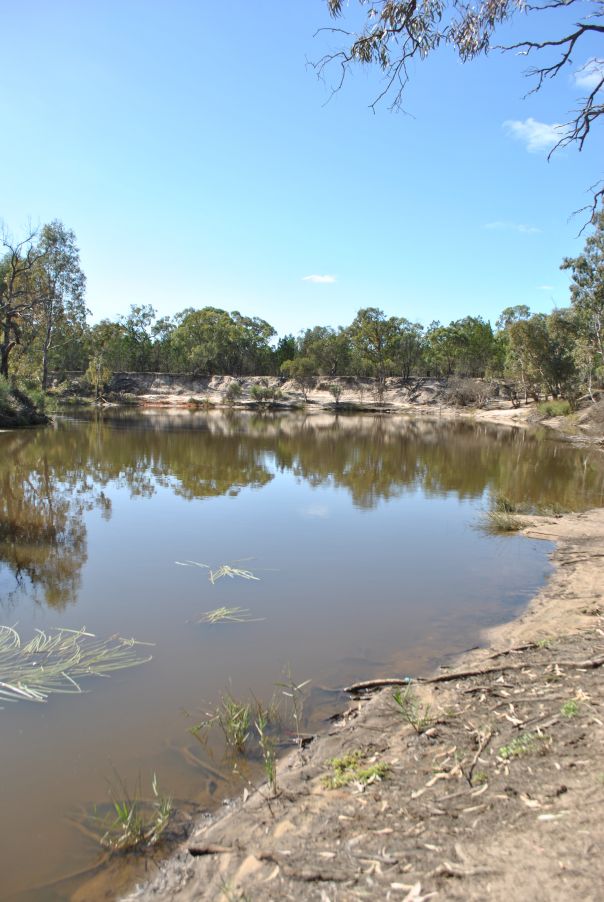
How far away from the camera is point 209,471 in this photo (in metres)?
22.4

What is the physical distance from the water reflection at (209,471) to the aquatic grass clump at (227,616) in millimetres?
2267

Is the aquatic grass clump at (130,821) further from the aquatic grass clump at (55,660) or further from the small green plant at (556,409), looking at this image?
the small green plant at (556,409)

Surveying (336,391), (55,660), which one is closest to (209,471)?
(55,660)

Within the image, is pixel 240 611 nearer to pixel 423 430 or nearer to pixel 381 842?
pixel 381 842

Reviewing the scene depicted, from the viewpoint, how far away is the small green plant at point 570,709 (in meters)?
4.63

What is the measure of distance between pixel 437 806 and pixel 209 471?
1924 centimetres

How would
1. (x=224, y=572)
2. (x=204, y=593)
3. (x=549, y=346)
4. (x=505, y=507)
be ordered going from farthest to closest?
(x=549, y=346) → (x=505, y=507) → (x=224, y=572) → (x=204, y=593)

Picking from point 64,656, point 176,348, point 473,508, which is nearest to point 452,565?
point 473,508

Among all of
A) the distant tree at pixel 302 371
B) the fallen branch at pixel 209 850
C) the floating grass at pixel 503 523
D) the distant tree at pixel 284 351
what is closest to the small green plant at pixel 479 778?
the fallen branch at pixel 209 850

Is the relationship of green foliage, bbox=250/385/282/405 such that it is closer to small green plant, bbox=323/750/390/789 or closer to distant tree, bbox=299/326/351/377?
distant tree, bbox=299/326/351/377

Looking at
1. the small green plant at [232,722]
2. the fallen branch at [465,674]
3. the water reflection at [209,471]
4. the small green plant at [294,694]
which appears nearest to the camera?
the small green plant at [232,722]

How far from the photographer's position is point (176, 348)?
89000 millimetres

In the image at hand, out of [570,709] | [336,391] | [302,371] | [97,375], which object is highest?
[302,371]

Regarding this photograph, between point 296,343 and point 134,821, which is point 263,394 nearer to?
point 296,343
